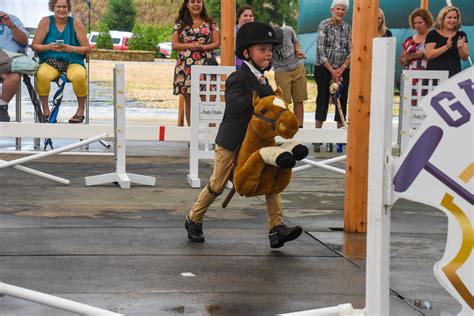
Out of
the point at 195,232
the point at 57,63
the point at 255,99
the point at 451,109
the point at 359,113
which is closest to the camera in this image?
the point at 451,109

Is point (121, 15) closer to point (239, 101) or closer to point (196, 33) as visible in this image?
point (196, 33)

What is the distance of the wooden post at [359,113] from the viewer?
8000 mm

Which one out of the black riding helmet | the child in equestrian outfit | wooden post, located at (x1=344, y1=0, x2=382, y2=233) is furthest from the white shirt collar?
wooden post, located at (x1=344, y1=0, x2=382, y2=233)

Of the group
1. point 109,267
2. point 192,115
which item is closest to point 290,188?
point 192,115

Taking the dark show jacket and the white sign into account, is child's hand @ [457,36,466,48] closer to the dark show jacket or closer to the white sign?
the dark show jacket

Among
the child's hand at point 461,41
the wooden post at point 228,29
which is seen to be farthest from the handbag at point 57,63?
the child's hand at point 461,41

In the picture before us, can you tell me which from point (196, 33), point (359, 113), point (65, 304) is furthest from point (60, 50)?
point (65, 304)

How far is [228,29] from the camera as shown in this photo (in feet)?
36.7

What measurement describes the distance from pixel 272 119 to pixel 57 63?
6.19 metres

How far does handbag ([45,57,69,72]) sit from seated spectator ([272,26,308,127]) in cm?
294

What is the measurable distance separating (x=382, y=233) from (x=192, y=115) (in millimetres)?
6417

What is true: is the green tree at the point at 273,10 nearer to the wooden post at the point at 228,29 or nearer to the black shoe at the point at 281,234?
the wooden post at the point at 228,29

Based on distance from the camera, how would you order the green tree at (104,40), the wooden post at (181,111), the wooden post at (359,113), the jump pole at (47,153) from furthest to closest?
the green tree at (104,40) < the wooden post at (181,111) < the jump pole at (47,153) < the wooden post at (359,113)

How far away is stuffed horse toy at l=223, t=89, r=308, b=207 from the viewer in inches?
269
